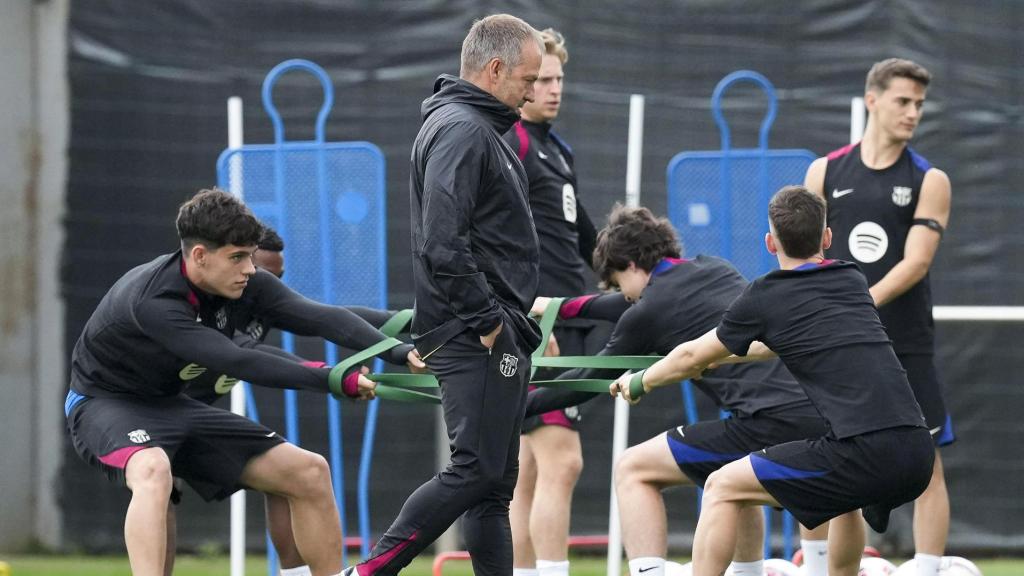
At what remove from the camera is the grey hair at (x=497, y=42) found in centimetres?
Result: 439

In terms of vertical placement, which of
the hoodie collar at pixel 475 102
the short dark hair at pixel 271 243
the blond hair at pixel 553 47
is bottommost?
the short dark hair at pixel 271 243

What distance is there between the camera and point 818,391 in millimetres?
4395

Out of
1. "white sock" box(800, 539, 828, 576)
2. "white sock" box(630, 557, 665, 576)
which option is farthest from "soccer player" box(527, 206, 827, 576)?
"white sock" box(800, 539, 828, 576)

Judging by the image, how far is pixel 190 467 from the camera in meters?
4.90

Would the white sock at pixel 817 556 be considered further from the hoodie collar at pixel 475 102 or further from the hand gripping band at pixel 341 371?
the hoodie collar at pixel 475 102

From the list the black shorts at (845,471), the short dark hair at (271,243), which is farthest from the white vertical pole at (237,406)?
the black shorts at (845,471)

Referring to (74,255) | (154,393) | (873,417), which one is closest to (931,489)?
(873,417)

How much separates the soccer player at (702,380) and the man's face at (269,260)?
50.6 inches

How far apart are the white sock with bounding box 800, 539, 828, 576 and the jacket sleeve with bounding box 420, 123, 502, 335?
1.87 m

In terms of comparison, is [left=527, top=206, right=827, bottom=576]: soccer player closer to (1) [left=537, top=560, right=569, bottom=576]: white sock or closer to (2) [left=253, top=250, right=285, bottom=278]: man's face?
(1) [left=537, top=560, right=569, bottom=576]: white sock

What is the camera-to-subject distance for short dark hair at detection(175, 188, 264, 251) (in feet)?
15.1

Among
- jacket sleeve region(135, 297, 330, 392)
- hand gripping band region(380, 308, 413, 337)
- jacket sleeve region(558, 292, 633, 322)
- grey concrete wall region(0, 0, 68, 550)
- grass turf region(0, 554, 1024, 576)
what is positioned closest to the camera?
jacket sleeve region(135, 297, 330, 392)

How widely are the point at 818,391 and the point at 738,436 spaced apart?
63 centimetres

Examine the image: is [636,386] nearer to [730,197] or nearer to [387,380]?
[387,380]
